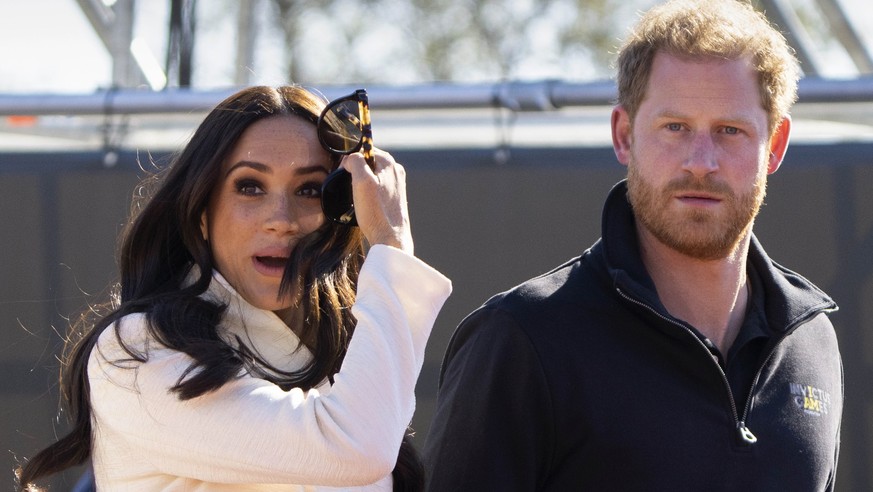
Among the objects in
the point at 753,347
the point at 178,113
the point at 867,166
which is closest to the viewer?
the point at 753,347

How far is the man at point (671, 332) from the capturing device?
234 centimetres

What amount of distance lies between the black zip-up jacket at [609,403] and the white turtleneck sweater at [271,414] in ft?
0.87

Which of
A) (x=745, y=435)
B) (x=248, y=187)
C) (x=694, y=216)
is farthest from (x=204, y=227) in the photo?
(x=745, y=435)

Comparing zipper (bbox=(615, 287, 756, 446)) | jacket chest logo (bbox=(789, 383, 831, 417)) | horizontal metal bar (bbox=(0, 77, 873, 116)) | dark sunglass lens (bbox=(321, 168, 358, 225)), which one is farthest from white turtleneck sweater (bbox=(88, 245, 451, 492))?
horizontal metal bar (bbox=(0, 77, 873, 116))

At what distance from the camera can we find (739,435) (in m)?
2.41

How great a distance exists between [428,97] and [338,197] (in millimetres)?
1162

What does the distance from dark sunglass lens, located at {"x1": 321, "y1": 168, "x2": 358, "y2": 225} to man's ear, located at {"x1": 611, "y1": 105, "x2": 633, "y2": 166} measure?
662mm

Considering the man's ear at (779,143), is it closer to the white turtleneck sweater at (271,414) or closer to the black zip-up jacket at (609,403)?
the black zip-up jacket at (609,403)

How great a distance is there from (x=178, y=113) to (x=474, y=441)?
1578 mm

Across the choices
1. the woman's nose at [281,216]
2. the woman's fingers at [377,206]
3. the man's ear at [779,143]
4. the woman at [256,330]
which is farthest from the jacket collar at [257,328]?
the man's ear at [779,143]

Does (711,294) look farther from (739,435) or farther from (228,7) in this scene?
(228,7)

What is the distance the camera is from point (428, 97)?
341cm

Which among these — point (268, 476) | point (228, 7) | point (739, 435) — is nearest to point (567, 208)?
point (739, 435)

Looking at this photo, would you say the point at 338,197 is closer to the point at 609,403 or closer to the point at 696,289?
the point at 609,403
